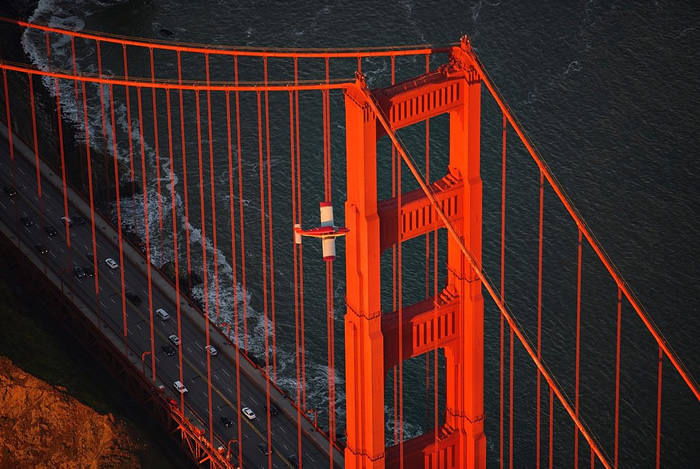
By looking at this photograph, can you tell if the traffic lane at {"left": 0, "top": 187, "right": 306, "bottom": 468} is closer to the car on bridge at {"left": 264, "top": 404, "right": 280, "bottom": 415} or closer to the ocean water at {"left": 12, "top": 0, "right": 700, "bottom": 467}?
the car on bridge at {"left": 264, "top": 404, "right": 280, "bottom": 415}

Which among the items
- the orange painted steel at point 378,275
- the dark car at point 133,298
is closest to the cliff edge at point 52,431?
the dark car at point 133,298

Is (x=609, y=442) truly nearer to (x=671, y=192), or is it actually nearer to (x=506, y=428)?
(x=506, y=428)

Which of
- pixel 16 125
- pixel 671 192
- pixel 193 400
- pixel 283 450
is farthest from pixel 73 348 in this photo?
pixel 671 192

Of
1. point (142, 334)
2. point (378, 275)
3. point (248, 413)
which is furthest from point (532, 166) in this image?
point (378, 275)

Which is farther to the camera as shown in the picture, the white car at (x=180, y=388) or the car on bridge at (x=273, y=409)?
the white car at (x=180, y=388)

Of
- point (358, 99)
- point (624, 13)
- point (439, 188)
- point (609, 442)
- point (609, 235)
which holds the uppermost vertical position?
point (358, 99)

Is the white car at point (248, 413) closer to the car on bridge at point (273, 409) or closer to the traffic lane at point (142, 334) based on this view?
the traffic lane at point (142, 334)

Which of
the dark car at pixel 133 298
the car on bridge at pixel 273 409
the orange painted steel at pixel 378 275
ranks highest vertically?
the orange painted steel at pixel 378 275
